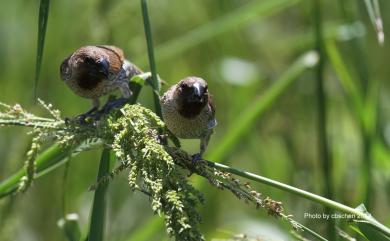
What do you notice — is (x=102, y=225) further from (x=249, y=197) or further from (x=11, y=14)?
(x=11, y=14)

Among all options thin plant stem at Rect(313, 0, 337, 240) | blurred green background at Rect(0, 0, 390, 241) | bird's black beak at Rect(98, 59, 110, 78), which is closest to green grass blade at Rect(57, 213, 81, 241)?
bird's black beak at Rect(98, 59, 110, 78)

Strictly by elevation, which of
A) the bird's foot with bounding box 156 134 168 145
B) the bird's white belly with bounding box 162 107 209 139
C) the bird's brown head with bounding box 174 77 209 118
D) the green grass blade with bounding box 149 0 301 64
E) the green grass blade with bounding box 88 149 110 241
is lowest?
the green grass blade with bounding box 88 149 110 241

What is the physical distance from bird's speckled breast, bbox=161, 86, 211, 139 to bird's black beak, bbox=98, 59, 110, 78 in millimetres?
335

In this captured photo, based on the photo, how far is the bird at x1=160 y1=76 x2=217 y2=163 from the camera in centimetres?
315

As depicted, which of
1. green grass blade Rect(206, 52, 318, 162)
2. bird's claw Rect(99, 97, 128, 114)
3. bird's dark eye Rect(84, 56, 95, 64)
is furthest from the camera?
green grass blade Rect(206, 52, 318, 162)

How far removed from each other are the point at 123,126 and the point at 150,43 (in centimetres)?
51

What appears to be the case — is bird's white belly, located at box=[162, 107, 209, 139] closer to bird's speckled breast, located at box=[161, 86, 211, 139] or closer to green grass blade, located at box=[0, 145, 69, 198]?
bird's speckled breast, located at box=[161, 86, 211, 139]

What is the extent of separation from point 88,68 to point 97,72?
0.14 ft

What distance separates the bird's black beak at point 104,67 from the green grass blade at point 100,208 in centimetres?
89

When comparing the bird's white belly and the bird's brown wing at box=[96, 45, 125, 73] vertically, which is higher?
the bird's brown wing at box=[96, 45, 125, 73]

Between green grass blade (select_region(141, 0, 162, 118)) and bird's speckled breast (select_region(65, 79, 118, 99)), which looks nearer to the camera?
Answer: green grass blade (select_region(141, 0, 162, 118))

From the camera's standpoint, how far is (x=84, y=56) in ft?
11.5

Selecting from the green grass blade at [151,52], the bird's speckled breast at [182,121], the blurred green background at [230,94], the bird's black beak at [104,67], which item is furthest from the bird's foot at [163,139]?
the blurred green background at [230,94]

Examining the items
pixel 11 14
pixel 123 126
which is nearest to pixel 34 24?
pixel 11 14
